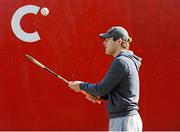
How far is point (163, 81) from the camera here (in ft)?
22.5

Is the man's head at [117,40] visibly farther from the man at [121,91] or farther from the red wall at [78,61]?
the red wall at [78,61]

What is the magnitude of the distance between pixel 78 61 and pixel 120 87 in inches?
111

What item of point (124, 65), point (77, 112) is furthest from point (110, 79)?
point (77, 112)

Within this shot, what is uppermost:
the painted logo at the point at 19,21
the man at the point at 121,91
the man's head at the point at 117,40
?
the painted logo at the point at 19,21

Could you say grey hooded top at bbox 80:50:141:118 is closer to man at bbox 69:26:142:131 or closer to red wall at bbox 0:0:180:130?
man at bbox 69:26:142:131

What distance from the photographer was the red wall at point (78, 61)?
6.74 metres

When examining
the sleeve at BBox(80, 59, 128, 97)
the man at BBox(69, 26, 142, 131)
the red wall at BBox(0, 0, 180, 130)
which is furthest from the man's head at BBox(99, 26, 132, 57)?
the red wall at BBox(0, 0, 180, 130)

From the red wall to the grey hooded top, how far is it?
2.72 metres

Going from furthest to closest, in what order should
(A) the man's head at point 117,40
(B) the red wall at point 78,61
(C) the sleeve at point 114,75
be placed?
(B) the red wall at point 78,61 < (A) the man's head at point 117,40 < (C) the sleeve at point 114,75

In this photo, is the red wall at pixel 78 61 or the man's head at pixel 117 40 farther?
the red wall at pixel 78 61

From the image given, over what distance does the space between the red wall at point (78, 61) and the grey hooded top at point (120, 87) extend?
8.91 ft

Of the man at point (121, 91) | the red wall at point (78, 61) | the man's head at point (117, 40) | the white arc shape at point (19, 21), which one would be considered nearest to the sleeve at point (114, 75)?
the man at point (121, 91)

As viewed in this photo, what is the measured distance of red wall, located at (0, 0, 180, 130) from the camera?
6.74 metres

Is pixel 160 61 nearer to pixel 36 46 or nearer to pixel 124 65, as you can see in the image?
pixel 36 46
